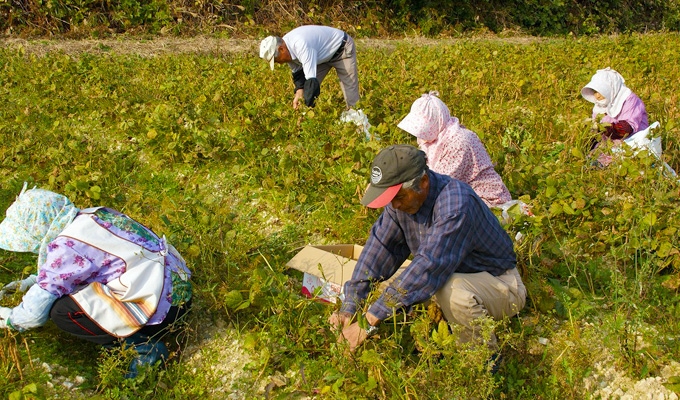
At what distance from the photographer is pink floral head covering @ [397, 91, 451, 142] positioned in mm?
3514

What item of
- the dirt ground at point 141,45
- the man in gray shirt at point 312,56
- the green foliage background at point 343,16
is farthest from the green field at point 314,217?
the green foliage background at point 343,16

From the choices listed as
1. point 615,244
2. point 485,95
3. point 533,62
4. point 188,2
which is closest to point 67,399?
point 615,244

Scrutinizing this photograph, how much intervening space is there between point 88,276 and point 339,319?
1001mm

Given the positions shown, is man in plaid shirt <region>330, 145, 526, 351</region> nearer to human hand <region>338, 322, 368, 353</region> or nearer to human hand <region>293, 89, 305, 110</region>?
human hand <region>338, 322, 368, 353</region>

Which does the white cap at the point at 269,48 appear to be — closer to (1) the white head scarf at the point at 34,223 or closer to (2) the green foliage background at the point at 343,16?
(1) the white head scarf at the point at 34,223

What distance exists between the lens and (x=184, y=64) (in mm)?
7164

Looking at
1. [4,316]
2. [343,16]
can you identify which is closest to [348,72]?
[4,316]

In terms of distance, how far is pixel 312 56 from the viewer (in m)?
5.23

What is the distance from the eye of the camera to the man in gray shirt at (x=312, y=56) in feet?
17.0

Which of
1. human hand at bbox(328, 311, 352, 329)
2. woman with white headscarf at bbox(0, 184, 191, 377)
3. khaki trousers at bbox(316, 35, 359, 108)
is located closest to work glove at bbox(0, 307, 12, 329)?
woman with white headscarf at bbox(0, 184, 191, 377)

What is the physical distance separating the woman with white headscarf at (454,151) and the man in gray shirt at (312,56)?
1.64 metres

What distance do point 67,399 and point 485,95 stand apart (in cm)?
444

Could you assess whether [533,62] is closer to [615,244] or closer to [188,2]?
[615,244]

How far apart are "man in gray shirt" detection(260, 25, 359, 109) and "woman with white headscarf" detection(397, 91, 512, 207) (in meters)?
1.64
